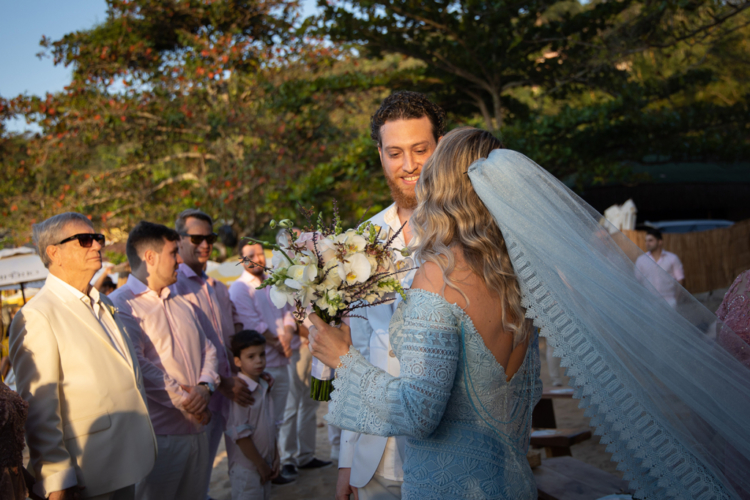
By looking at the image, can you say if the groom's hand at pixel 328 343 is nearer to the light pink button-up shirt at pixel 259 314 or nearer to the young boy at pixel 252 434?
the young boy at pixel 252 434

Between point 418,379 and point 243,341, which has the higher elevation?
point 418,379

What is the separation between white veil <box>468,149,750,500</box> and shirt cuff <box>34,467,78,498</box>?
2401 millimetres

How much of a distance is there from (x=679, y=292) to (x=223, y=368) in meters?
3.50

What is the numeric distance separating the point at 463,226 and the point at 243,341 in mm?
3266

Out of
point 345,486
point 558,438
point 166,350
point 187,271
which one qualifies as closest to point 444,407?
point 345,486

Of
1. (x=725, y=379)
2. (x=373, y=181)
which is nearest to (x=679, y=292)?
(x=725, y=379)

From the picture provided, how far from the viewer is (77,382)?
2.97 metres

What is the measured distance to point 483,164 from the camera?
1.90 meters

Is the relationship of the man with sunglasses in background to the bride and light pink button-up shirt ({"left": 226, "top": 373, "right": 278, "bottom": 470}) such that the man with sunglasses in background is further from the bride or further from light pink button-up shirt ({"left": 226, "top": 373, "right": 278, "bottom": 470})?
the bride

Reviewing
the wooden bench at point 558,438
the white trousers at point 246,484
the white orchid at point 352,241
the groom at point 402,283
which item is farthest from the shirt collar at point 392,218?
the wooden bench at point 558,438

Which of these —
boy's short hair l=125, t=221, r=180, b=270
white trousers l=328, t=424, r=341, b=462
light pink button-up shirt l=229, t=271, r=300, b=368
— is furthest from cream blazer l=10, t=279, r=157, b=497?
white trousers l=328, t=424, r=341, b=462

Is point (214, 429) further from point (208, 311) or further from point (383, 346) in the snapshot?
point (383, 346)

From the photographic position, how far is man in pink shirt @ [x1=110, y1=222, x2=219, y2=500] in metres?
3.70

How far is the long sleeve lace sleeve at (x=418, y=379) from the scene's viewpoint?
1721 mm
